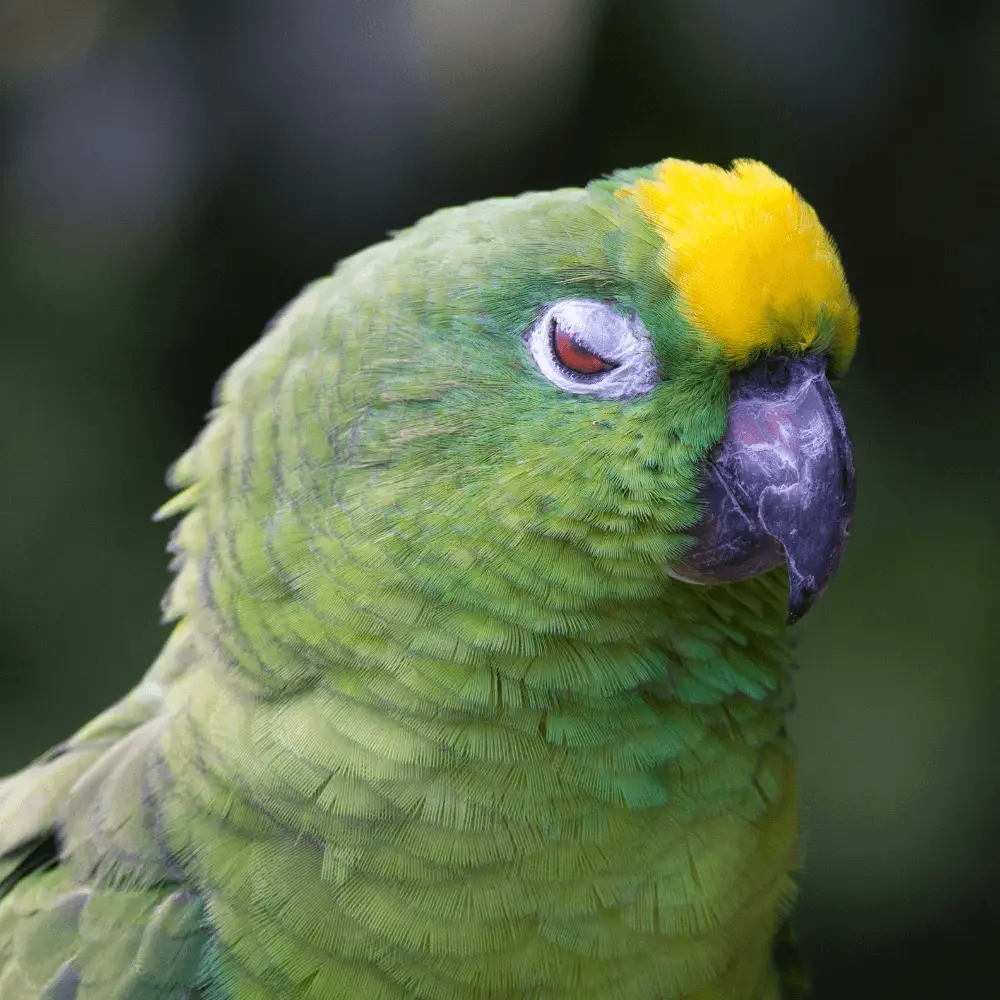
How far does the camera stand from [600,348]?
0.99 meters

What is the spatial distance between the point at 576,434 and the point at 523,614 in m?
0.17

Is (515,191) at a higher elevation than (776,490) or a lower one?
higher

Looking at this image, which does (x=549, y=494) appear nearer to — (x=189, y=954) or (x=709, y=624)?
(x=709, y=624)

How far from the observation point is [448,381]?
40.1 inches

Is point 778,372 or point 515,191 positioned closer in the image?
point 778,372

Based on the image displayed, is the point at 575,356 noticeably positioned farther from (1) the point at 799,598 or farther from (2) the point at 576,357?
(1) the point at 799,598

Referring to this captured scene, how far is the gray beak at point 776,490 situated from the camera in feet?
3.20

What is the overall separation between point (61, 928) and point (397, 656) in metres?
0.54

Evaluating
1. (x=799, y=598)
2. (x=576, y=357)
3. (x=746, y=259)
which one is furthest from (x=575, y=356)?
(x=799, y=598)

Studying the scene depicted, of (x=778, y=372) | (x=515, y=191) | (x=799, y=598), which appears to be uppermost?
(x=515, y=191)

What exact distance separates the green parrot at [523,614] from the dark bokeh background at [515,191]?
4.73 feet

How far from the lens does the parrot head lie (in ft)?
3.18

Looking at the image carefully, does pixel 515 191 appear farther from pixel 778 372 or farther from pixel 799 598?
pixel 799 598

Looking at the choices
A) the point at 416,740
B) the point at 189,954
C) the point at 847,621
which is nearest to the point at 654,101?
the point at 847,621
